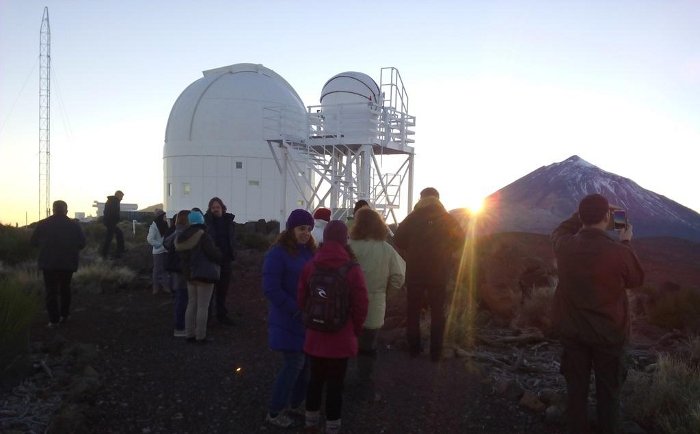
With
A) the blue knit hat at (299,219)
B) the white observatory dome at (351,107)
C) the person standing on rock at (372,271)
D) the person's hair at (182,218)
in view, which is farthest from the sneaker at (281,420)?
the white observatory dome at (351,107)

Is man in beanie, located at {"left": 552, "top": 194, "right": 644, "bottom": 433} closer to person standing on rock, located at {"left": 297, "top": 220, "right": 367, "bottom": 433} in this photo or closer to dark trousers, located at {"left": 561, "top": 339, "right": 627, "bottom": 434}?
dark trousers, located at {"left": 561, "top": 339, "right": 627, "bottom": 434}

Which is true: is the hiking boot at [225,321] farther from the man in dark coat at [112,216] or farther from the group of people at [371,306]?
the man in dark coat at [112,216]

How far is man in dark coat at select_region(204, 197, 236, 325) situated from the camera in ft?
24.4

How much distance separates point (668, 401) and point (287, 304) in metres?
2.90

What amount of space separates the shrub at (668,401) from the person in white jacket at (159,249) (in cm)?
702

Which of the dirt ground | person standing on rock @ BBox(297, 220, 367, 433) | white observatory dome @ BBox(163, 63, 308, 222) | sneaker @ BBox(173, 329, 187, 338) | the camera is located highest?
white observatory dome @ BBox(163, 63, 308, 222)

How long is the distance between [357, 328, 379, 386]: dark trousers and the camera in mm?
1996

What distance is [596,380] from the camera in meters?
3.94

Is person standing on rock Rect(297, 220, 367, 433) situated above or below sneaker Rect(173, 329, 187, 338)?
above

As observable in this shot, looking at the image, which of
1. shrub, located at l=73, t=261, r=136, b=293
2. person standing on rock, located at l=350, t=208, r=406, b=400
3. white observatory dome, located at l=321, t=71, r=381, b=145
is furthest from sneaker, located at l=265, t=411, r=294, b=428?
white observatory dome, located at l=321, t=71, r=381, b=145

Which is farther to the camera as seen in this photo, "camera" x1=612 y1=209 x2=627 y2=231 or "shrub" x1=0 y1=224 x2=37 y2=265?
"shrub" x1=0 y1=224 x2=37 y2=265

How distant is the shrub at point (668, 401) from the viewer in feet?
13.5

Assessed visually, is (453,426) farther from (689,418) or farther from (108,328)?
(108,328)

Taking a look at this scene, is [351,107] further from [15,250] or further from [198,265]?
[198,265]
